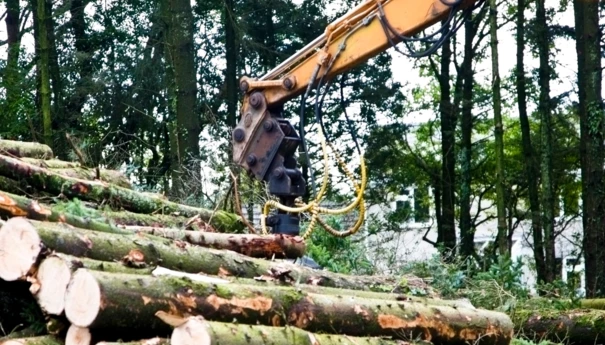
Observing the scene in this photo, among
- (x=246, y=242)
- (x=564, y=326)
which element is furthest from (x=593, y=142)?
(x=246, y=242)

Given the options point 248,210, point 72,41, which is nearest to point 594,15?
point 248,210

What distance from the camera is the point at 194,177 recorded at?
1382 cm

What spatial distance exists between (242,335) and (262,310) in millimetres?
491

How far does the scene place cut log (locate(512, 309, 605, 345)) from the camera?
848cm

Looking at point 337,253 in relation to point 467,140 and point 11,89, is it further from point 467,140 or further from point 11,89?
point 467,140

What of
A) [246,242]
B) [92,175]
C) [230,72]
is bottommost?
[246,242]

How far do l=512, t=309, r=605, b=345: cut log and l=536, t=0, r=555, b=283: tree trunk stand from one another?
12060 mm

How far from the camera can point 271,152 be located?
10547mm

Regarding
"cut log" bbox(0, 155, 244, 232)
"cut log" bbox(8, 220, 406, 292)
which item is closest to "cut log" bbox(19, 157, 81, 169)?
"cut log" bbox(0, 155, 244, 232)

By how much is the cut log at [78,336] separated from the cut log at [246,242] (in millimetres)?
1811

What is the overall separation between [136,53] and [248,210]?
33.3ft

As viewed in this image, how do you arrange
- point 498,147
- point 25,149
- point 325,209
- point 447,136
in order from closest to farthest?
point 25,149 < point 325,209 < point 498,147 < point 447,136

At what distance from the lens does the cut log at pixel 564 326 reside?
8.48m

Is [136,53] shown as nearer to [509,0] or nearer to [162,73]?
[162,73]
